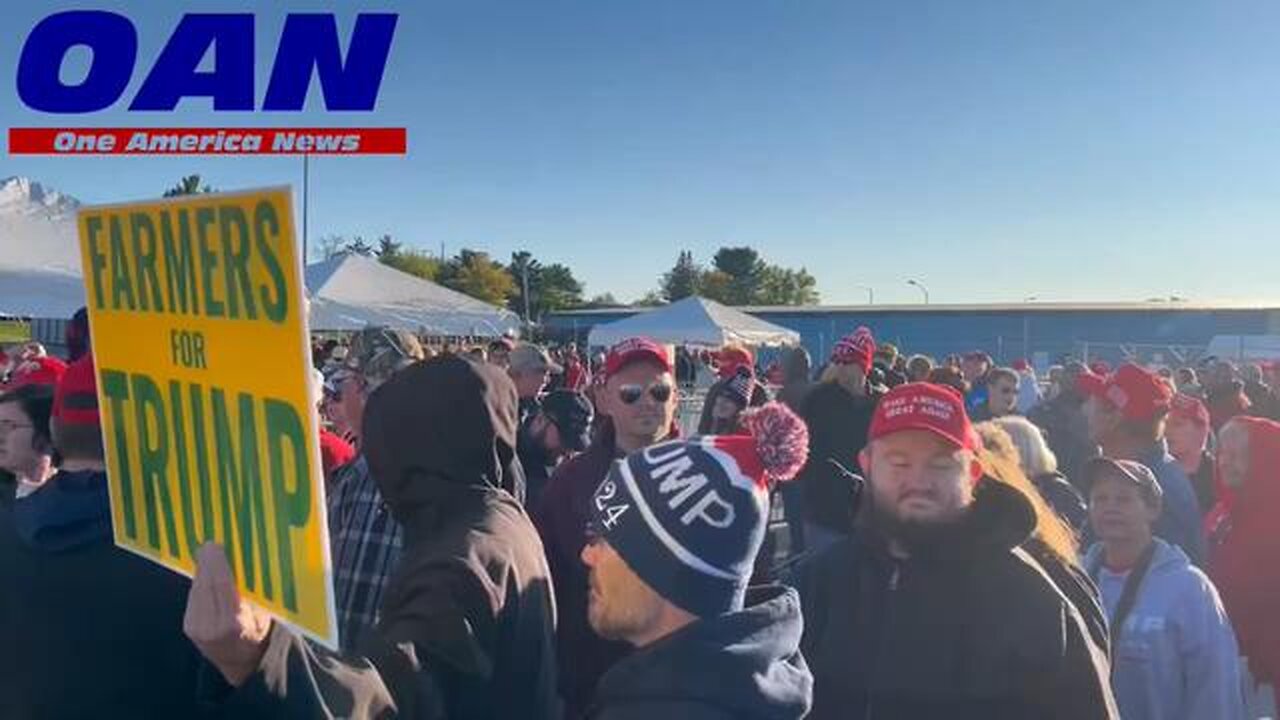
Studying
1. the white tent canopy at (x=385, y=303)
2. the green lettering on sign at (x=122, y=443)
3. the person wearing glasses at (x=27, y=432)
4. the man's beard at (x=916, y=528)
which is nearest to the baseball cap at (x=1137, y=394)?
the man's beard at (x=916, y=528)

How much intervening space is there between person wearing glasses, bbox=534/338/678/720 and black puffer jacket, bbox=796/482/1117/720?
0.71 metres

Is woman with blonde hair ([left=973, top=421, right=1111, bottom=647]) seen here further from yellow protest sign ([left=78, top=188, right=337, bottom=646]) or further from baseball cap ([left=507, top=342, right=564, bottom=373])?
baseball cap ([left=507, top=342, right=564, bottom=373])

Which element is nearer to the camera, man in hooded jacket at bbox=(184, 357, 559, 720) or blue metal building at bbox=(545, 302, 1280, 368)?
man in hooded jacket at bbox=(184, 357, 559, 720)

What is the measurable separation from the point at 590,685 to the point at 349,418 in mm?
2323

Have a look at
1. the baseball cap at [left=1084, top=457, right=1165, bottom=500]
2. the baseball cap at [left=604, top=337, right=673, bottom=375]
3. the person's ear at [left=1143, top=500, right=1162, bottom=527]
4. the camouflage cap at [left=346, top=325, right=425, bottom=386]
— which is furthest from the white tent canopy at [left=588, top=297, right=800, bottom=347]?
the person's ear at [left=1143, top=500, right=1162, bottom=527]

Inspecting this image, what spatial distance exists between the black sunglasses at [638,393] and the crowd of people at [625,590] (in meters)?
0.27

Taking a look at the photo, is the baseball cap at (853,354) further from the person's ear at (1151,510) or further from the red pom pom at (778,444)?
the red pom pom at (778,444)

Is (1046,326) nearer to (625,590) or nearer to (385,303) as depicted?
(385,303)

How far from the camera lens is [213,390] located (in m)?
1.68

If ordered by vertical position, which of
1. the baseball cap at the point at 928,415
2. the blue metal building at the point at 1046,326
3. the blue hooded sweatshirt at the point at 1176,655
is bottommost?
the blue metal building at the point at 1046,326

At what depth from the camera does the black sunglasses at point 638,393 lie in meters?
4.48

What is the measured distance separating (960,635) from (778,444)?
0.77 meters

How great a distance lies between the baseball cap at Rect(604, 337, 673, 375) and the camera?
467 cm

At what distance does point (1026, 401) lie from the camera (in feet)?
39.5
